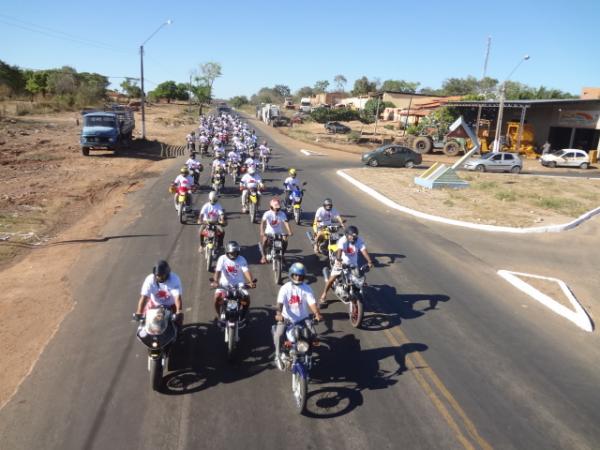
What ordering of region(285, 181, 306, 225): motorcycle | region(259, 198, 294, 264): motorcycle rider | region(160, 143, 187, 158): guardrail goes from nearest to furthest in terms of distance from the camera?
region(259, 198, 294, 264): motorcycle rider
region(285, 181, 306, 225): motorcycle
region(160, 143, 187, 158): guardrail

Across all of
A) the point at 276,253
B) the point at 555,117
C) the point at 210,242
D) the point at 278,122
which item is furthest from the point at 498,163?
the point at 278,122

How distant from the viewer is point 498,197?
22.8 m

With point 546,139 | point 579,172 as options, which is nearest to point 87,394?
point 579,172

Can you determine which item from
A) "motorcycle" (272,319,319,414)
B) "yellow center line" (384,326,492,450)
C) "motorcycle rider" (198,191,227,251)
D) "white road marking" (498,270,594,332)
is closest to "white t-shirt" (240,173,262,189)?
"motorcycle rider" (198,191,227,251)

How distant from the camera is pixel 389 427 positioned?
5.92 meters

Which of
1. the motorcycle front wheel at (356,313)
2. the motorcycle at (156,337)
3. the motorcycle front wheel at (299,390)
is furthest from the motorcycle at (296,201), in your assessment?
the motorcycle front wheel at (299,390)

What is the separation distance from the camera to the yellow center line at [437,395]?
5820 mm

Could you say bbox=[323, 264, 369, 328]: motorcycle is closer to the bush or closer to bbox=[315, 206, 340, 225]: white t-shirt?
bbox=[315, 206, 340, 225]: white t-shirt

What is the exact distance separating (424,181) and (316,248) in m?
14.9

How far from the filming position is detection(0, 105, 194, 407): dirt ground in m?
8.00

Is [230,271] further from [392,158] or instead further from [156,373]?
[392,158]

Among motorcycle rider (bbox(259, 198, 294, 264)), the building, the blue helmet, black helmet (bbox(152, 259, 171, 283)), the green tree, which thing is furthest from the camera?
the green tree

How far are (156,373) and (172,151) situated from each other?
31.5 meters

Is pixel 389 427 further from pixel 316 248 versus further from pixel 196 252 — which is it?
pixel 196 252
